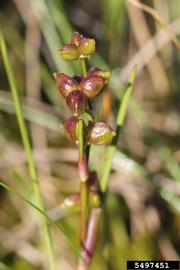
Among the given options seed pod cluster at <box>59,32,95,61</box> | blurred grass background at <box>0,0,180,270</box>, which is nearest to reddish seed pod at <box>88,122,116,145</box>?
A: seed pod cluster at <box>59,32,95,61</box>

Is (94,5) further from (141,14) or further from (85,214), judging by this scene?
(85,214)

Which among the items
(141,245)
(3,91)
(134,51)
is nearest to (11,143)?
(3,91)

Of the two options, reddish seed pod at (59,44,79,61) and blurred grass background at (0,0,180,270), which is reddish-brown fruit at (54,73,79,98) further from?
blurred grass background at (0,0,180,270)

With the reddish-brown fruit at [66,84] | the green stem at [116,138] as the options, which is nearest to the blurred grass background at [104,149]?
the green stem at [116,138]

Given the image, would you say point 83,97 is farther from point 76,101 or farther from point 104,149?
point 104,149

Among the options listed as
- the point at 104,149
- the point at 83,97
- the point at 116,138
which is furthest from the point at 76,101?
the point at 104,149

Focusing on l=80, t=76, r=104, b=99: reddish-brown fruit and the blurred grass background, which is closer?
l=80, t=76, r=104, b=99: reddish-brown fruit
